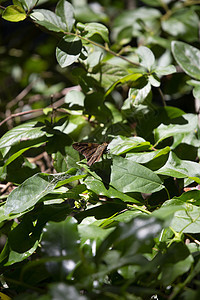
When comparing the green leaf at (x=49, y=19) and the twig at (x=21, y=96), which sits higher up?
the green leaf at (x=49, y=19)

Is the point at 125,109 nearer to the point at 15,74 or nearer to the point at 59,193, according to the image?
the point at 59,193


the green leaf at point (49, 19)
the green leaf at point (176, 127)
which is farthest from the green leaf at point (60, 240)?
the green leaf at point (49, 19)

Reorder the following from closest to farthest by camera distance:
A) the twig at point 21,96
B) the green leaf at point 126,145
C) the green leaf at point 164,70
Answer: the green leaf at point 126,145
the green leaf at point 164,70
the twig at point 21,96

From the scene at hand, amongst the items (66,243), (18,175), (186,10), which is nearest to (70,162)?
(18,175)

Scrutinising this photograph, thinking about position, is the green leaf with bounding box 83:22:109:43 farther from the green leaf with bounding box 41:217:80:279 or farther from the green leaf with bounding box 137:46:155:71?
the green leaf with bounding box 41:217:80:279

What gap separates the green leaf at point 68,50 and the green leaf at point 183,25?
613mm

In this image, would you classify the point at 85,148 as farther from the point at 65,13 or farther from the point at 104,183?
the point at 65,13

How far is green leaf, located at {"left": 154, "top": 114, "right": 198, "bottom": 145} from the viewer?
0.79 metres

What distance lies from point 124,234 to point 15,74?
61.1 inches

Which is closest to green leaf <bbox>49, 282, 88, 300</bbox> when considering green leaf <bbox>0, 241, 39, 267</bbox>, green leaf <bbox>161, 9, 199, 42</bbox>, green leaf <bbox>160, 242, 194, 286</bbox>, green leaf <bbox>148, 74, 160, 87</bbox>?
green leaf <bbox>160, 242, 194, 286</bbox>

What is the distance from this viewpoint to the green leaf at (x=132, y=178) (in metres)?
0.64

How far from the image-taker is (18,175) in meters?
0.80

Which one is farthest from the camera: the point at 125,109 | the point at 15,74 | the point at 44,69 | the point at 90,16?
the point at 15,74

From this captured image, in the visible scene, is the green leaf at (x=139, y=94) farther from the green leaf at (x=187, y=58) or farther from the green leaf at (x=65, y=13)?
the green leaf at (x=65, y=13)
